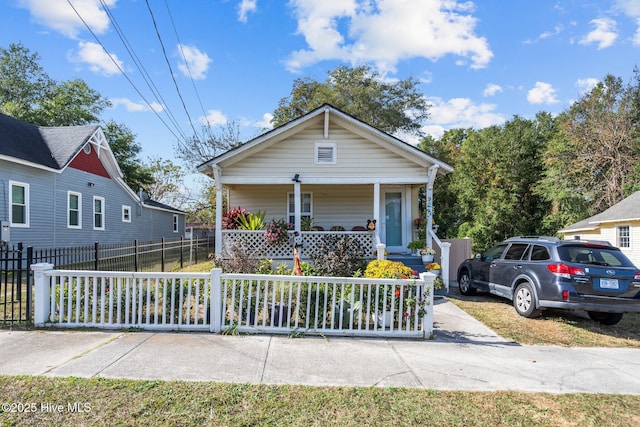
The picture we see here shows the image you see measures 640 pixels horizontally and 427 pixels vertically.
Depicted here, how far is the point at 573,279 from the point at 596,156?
62.4 ft

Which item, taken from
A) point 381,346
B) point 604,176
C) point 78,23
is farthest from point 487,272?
point 604,176

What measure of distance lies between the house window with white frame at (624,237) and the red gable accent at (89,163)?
84.4 feet

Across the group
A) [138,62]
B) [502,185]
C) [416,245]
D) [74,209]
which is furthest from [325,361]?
[502,185]

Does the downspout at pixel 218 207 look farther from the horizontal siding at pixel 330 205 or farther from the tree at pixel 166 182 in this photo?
the tree at pixel 166 182

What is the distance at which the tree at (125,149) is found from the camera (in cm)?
2802

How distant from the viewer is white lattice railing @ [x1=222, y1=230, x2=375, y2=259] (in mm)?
10711

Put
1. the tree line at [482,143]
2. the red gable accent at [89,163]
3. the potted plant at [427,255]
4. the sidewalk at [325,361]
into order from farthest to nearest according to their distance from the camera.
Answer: the tree line at [482,143], the red gable accent at [89,163], the potted plant at [427,255], the sidewalk at [325,361]

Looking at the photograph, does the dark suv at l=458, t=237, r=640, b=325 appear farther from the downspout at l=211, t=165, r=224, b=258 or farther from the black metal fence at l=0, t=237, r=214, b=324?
the black metal fence at l=0, t=237, r=214, b=324

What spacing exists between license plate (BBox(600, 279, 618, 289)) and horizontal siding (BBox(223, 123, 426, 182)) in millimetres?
5918

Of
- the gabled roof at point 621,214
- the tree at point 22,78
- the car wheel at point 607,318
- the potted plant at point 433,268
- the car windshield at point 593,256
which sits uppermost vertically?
the tree at point 22,78

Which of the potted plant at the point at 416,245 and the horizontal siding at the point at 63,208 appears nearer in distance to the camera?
the potted plant at the point at 416,245

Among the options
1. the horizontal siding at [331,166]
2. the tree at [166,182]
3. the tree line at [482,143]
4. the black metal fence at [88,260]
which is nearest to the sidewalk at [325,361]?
the black metal fence at [88,260]

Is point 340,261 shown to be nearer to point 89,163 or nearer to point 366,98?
point 89,163

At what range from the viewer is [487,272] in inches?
339
